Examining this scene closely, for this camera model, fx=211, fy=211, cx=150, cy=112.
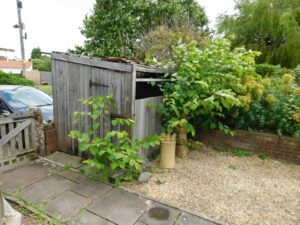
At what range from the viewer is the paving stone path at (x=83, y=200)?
100 inches

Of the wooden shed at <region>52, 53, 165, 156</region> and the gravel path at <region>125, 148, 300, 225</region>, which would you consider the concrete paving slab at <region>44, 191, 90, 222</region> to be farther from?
the wooden shed at <region>52, 53, 165, 156</region>

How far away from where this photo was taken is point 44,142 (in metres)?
4.22

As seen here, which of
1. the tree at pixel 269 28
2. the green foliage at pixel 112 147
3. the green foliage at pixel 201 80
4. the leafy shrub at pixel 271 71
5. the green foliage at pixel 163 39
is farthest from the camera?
the tree at pixel 269 28

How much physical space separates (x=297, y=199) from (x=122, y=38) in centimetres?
769

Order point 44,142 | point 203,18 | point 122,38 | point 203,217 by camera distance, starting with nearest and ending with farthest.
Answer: point 203,217 → point 44,142 → point 122,38 → point 203,18

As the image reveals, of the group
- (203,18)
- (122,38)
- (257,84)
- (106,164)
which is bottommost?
(106,164)

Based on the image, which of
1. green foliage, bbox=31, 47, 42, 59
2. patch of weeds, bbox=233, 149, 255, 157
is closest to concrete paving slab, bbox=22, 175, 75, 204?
patch of weeds, bbox=233, 149, 255, 157

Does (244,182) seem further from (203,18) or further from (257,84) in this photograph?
(203,18)

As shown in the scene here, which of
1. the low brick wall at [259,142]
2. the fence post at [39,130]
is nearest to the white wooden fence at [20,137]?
the fence post at [39,130]

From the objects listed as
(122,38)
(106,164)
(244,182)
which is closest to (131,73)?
(106,164)

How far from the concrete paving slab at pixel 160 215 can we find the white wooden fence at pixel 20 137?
2.69m

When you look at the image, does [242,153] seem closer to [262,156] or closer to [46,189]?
[262,156]

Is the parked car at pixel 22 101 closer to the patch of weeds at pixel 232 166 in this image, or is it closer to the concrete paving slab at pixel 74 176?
the concrete paving slab at pixel 74 176

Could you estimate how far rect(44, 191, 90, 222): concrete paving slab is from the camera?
102 inches
